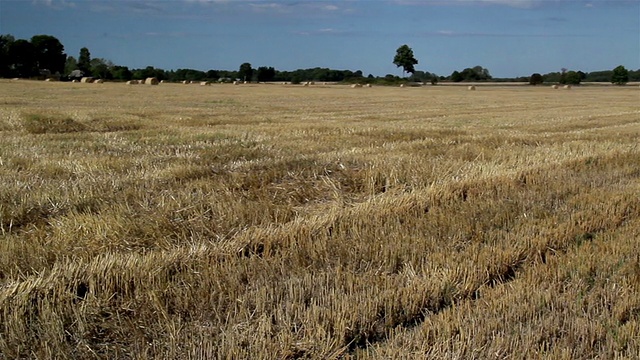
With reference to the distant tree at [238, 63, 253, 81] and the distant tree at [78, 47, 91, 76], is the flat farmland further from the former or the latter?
the distant tree at [78, 47, 91, 76]

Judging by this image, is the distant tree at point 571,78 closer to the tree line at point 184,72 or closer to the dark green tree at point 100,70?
the tree line at point 184,72

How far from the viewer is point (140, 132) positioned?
40.0 feet

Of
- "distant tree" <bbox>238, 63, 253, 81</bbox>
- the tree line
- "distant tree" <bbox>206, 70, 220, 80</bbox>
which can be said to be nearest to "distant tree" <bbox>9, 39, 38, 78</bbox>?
the tree line

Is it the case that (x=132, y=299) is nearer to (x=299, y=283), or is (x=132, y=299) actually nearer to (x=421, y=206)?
(x=299, y=283)

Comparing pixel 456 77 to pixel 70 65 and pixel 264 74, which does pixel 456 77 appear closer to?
pixel 264 74

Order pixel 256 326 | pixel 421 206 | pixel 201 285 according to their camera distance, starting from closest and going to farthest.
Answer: pixel 256 326, pixel 201 285, pixel 421 206

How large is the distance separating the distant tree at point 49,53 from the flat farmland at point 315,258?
11670cm

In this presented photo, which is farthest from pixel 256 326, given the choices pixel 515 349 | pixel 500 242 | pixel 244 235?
pixel 500 242

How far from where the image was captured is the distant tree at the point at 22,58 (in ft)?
342

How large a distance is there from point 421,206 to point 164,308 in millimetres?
3008

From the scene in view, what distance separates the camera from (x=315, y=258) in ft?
13.5

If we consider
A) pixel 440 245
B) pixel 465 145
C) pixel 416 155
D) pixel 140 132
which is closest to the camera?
pixel 440 245

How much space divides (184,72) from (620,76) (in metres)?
79.8

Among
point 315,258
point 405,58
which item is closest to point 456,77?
point 405,58
